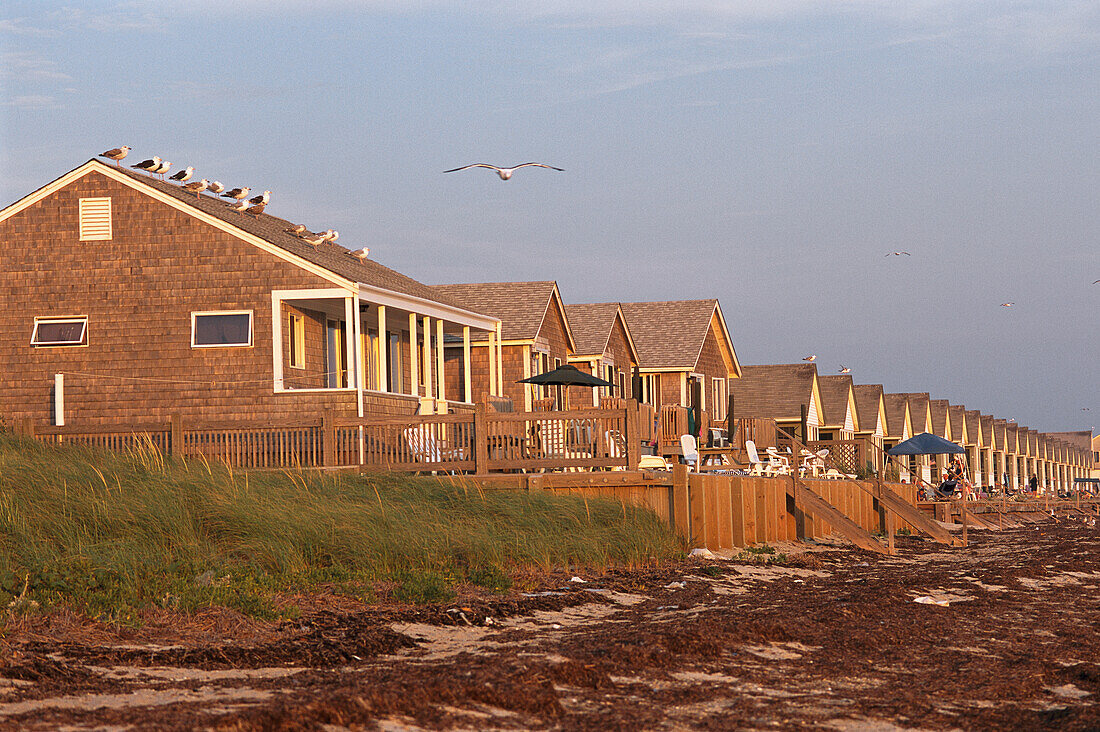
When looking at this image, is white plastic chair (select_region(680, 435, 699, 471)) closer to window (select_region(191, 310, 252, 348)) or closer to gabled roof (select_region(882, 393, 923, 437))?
window (select_region(191, 310, 252, 348))

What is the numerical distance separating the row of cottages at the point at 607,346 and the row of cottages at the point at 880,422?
460 cm

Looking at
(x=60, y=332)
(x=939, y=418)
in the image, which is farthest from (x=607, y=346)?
(x=939, y=418)

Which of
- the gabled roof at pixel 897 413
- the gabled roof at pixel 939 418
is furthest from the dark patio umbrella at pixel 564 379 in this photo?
the gabled roof at pixel 939 418

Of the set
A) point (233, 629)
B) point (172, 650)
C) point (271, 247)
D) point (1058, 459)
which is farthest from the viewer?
point (1058, 459)

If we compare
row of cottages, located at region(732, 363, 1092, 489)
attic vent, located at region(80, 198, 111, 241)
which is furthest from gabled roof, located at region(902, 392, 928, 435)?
attic vent, located at region(80, 198, 111, 241)

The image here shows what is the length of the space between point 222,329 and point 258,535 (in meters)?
11.6

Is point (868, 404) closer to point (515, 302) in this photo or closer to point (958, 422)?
point (958, 422)

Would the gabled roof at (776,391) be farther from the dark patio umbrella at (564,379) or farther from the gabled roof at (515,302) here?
the dark patio umbrella at (564,379)

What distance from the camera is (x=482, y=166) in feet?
77.7

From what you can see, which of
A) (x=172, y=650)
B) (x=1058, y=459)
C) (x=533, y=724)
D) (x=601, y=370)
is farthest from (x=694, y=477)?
(x=1058, y=459)

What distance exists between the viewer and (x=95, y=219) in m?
24.5

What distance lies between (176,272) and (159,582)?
13949 millimetres

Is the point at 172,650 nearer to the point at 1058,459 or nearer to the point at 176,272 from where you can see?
the point at 176,272

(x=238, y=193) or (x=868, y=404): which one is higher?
(x=238, y=193)
